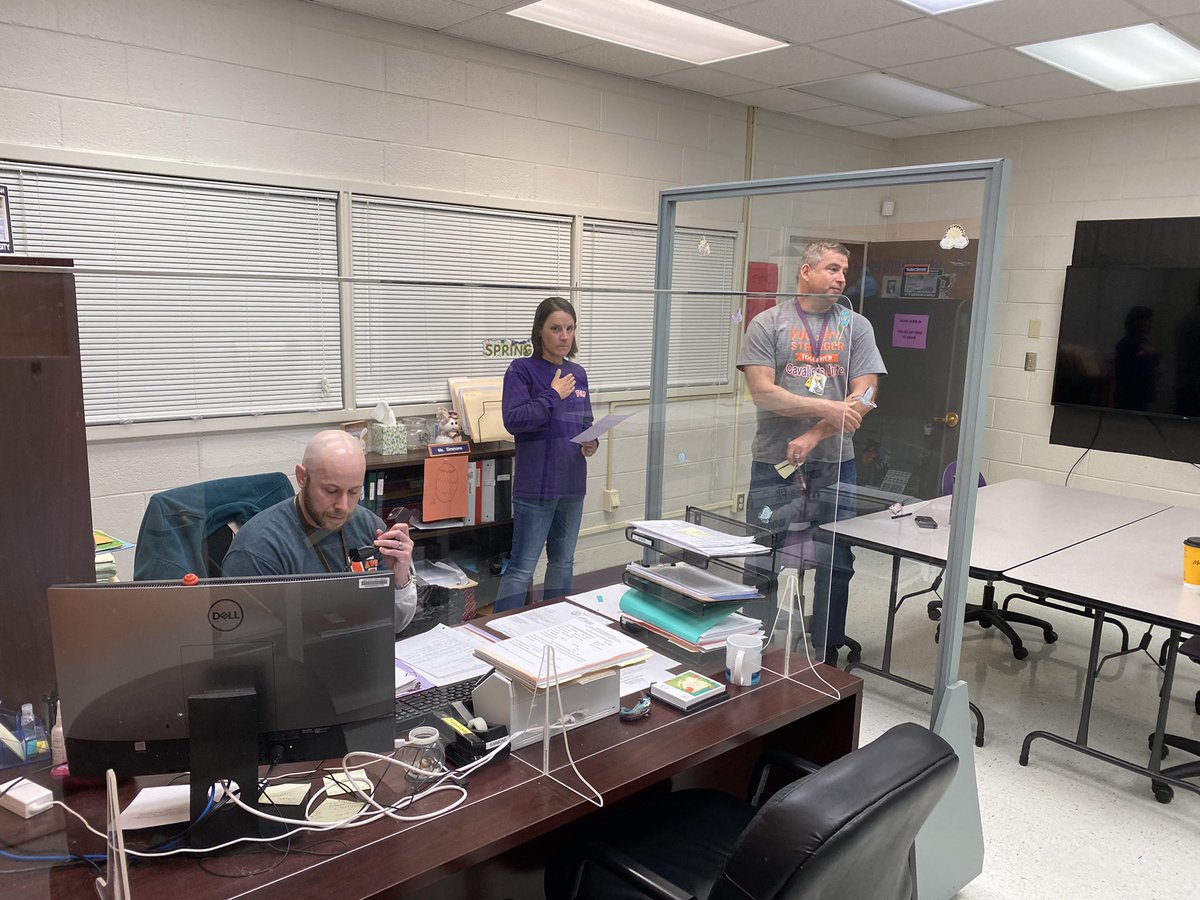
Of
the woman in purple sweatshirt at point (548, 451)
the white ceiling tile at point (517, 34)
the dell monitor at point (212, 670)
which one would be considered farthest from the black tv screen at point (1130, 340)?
the dell monitor at point (212, 670)

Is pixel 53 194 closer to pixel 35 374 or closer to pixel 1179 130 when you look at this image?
pixel 35 374

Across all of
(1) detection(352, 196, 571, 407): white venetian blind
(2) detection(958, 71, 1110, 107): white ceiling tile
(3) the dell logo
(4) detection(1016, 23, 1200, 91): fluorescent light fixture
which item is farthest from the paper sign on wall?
(3) the dell logo

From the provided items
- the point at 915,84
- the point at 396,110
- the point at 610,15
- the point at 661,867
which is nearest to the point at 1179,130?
the point at 915,84

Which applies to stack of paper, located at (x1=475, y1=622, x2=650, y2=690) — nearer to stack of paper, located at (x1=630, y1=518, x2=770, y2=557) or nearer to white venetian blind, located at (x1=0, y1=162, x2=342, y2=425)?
stack of paper, located at (x1=630, y1=518, x2=770, y2=557)

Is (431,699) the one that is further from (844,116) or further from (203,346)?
(844,116)

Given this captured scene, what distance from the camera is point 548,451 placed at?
6.86ft

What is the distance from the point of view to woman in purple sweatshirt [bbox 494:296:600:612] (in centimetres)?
199

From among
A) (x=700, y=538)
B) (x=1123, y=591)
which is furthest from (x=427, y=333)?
(x=1123, y=591)

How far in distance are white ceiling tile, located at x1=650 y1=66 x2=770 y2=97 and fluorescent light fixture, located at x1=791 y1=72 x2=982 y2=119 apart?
28 cm

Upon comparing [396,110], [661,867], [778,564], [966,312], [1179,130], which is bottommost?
[661,867]

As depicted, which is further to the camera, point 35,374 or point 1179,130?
point 1179,130

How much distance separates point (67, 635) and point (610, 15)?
332cm

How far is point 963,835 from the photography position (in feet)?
7.32

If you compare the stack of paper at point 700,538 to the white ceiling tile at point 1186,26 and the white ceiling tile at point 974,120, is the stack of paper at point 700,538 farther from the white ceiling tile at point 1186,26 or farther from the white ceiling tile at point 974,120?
the white ceiling tile at point 974,120
